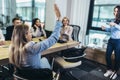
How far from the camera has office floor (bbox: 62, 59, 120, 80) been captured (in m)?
3.01

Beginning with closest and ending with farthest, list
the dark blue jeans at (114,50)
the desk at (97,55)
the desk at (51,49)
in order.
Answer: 1. the desk at (51,49)
2. the dark blue jeans at (114,50)
3. the desk at (97,55)

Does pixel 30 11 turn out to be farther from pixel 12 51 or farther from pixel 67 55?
pixel 12 51

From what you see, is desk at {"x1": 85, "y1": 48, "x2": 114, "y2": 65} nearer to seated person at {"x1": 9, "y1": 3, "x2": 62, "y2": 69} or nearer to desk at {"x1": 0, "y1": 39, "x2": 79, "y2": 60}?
desk at {"x1": 0, "y1": 39, "x2": 79, "y2": 60}

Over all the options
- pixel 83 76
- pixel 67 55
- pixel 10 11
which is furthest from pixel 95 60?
pixel 10 11

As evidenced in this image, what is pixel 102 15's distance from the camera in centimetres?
416

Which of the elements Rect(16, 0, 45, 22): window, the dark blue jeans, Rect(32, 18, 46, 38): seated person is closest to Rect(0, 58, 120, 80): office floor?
the dark blue jeans

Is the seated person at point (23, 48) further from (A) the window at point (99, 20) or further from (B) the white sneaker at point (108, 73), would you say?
(A) the window at point (99, 20)

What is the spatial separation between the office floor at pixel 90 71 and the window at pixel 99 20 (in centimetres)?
57

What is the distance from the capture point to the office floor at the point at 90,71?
3.01 meters

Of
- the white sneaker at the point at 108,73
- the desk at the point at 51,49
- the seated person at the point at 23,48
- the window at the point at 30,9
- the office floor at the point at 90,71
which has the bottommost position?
the office floor at the point at 90,71

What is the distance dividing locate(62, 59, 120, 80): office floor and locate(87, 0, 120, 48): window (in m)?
0.57

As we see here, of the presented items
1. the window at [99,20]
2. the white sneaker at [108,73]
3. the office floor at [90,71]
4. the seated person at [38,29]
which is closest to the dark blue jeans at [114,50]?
the white sneaker at [108,73]

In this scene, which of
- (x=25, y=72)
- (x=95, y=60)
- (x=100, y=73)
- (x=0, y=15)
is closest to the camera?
(x=25, y=72)

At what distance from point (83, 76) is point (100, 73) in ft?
1.52
